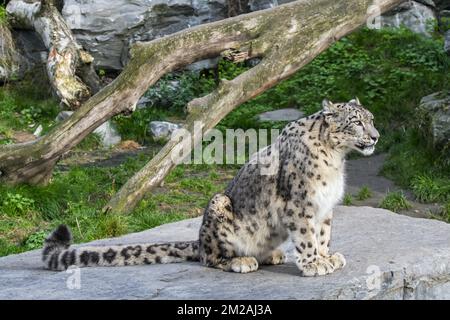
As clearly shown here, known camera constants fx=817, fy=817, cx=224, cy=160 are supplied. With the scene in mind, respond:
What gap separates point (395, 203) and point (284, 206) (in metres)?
3.81

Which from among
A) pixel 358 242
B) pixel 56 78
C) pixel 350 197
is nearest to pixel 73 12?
pixel 56 78

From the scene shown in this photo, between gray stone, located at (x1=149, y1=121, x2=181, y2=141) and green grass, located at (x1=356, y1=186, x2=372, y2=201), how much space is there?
3.55 metres

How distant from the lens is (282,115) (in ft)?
39.4

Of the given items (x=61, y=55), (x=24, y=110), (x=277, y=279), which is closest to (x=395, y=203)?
(x=277, y=279)

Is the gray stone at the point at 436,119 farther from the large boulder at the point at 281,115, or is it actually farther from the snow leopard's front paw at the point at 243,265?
the snow leopard's front paw at the point at 243,265

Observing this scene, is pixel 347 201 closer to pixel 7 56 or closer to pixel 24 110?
pixel 24 110

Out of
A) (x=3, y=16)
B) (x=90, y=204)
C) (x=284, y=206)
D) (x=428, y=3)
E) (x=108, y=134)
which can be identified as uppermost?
(x=428, y=3)

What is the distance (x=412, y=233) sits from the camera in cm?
614

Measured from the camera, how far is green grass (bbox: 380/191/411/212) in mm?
8586

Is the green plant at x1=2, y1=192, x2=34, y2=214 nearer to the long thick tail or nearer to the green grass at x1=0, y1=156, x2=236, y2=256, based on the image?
the green grass at x1=0, y1=156, x2=236, y2=256

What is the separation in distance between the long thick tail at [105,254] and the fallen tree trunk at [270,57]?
96.9 inches

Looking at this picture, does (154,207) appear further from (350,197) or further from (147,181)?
(350,197)

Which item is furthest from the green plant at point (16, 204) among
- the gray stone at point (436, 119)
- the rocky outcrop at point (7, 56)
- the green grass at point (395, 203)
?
the rocky outcrop at point (7, 56)

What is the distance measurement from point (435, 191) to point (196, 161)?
3.19m
